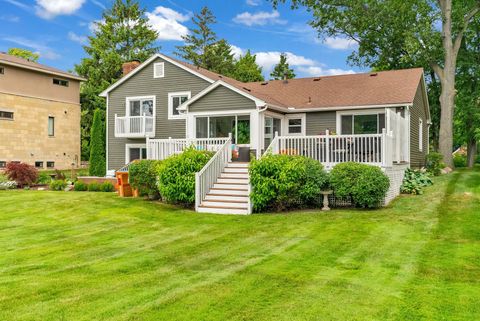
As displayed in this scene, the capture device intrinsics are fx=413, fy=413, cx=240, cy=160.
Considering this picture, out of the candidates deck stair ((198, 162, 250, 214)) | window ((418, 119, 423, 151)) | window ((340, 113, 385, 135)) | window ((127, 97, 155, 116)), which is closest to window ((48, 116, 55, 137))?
window ((127, 97, 155, 116))

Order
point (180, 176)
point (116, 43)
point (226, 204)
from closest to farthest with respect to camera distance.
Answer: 1. point (226, 204)
2. point (180, 176)
3. point (116, 43)

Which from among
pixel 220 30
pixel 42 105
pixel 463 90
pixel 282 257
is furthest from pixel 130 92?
pixel 220 30

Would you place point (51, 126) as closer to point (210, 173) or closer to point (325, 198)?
point (210, 173)

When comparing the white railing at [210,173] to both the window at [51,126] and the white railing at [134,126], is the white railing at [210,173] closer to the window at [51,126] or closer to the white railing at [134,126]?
the white railing at [134,126]

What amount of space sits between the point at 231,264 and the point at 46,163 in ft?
82.8

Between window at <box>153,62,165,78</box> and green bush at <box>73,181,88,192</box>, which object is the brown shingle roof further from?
green bush at <box>73,181,88,192</box>

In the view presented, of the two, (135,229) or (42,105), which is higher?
(42,105)

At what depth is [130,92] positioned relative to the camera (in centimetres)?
2280

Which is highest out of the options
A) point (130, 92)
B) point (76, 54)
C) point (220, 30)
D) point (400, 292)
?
point (220, 30)

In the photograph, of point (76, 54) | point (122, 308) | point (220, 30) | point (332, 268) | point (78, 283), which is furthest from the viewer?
point (220, 30)

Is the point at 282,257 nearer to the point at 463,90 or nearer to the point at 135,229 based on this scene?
the point at 135,229

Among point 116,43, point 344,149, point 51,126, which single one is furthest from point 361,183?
point 116,43

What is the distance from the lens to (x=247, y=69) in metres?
46.2

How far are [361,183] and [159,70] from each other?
1453cm
